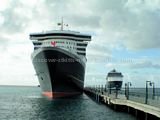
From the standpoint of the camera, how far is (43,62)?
208 feet

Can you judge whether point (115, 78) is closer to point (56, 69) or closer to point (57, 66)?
point (56, 69)

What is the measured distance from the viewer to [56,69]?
62.9 meters

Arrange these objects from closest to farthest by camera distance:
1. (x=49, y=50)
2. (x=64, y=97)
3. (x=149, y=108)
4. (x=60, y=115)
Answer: (x=149, y=108)
(x=60, y=115)
(x=49, y=50)
(x=64, y=97)

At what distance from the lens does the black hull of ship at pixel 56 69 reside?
61.4 m

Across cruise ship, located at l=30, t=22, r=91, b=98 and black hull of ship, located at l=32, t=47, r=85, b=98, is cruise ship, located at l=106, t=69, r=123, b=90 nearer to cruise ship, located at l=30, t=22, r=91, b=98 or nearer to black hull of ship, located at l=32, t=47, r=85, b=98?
cruise ship, located at l=30, t=22, r=91, b=98

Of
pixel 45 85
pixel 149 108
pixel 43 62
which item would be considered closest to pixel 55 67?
pixel 43 62

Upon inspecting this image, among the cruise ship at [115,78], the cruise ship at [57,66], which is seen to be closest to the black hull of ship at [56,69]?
the cruise ship at [57,66]

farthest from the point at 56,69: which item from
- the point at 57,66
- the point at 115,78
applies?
the point at 115,78

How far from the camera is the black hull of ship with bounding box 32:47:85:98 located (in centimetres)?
6144

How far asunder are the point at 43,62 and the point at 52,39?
43.8 ft

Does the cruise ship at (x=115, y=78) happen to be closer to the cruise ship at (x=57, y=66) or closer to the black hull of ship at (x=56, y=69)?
the cruise ship at (x=57, y=66)

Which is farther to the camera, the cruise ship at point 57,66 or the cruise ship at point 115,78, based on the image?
the cruise ship at point 115,78

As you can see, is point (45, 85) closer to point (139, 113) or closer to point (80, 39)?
point (80, 39)

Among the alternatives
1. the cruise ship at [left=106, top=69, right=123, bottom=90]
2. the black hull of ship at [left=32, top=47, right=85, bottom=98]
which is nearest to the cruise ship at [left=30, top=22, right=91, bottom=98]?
the black hull of ship at [left=32, top=47, right=85, bottom=98]
